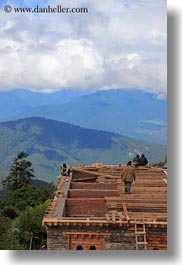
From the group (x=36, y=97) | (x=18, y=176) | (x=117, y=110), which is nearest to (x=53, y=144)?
(x=117, y=110)

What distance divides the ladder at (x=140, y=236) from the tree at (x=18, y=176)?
1725 cm

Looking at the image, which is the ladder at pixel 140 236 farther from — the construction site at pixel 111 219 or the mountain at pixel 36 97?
the mountain at pixel 36 97

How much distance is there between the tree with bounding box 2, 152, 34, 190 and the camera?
24.9 metres

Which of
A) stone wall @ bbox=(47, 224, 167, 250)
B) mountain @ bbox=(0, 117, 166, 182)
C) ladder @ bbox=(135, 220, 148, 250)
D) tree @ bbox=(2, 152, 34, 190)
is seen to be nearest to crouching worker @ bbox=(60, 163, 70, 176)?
stone wall @ bbox=(47, 224, 167, 250)

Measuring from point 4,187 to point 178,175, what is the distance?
19.0 m

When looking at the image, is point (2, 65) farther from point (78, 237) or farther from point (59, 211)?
point (78, 237)

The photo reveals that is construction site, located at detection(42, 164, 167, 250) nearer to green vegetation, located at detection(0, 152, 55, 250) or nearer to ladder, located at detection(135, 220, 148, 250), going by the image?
ladder, located at detection(135, 220, 148, 250)

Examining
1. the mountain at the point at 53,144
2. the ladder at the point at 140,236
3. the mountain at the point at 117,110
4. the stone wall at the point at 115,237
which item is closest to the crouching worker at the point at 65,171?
the mountain at the point at 117,110

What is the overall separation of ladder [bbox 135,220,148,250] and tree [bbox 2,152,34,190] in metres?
17.3

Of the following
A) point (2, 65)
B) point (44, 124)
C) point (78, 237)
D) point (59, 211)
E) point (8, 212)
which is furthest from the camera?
point (44, 124)

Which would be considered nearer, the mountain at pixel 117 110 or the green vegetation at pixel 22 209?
the green vegetation at pixel 22 209

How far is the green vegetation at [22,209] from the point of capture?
12805mm

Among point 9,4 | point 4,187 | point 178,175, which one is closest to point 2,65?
point 9,4

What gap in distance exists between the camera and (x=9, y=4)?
8.04 metres
